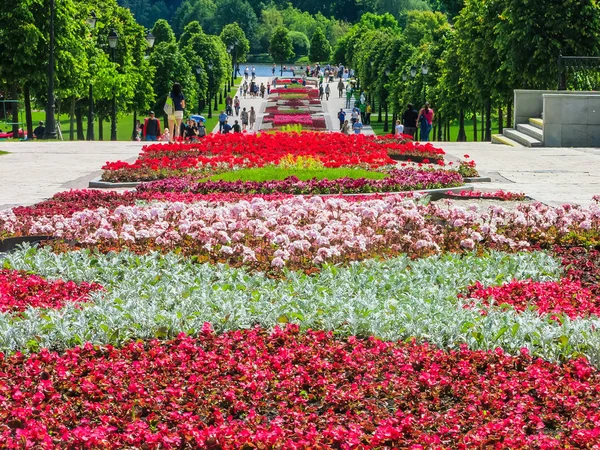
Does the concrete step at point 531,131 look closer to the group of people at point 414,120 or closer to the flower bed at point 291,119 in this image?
the group of people at point 414,120

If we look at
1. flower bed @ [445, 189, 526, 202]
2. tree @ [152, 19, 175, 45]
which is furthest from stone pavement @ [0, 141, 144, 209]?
tree @ [152, 19, 175, 45]

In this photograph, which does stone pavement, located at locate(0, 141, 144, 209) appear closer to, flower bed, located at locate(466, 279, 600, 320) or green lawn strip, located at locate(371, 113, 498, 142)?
flower bed, located at locate(466, 279, 600, 320)

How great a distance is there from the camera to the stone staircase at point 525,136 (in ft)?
89.4

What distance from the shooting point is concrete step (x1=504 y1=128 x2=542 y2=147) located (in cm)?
2694

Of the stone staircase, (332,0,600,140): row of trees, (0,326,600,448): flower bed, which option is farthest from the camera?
(332,0,600,140): row of trees

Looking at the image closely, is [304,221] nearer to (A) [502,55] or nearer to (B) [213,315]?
(B) [213,315]

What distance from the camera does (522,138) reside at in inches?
1107

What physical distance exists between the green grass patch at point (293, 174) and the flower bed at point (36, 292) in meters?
7.12

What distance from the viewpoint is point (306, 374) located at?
241 inches

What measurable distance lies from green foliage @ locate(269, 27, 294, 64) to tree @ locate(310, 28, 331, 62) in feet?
12.5

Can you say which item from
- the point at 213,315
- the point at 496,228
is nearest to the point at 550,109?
the point at 496,228

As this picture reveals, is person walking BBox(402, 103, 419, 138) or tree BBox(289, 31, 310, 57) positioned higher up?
tree BBox(289, 31, 310, 57)

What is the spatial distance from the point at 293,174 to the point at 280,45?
5692 inches

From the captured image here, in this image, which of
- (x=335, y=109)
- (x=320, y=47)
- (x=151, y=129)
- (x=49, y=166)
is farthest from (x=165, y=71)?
(x=320, y=47)
